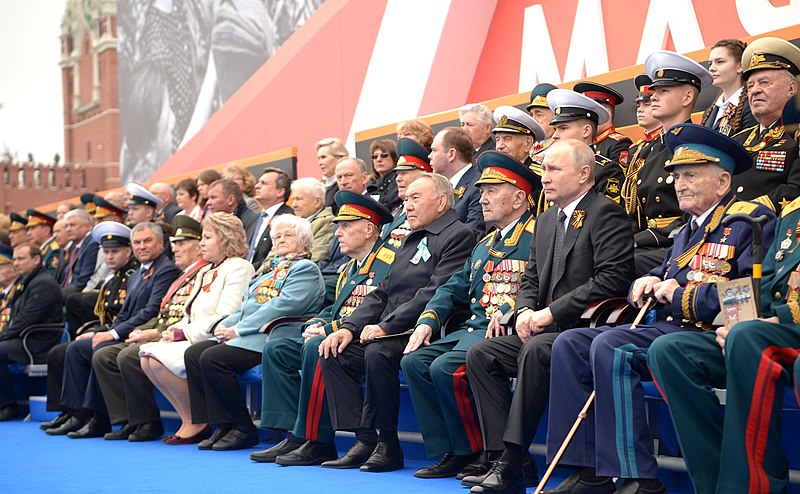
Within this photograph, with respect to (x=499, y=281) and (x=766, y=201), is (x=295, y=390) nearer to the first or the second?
(x=499, y=281)

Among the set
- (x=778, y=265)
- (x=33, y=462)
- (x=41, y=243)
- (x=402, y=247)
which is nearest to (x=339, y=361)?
(x=402, y=247)

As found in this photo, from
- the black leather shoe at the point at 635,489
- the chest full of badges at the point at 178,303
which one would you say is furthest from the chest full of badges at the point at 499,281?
the chest full of badges at the point at 178,303

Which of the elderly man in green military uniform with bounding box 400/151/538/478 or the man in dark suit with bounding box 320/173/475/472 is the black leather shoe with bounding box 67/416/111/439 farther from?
the elderly man in green military uniform with bounding box 400/151/538/478

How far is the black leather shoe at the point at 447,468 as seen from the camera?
15.3 feet

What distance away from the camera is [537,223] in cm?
469

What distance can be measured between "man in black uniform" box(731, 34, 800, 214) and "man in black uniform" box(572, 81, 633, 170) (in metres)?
0.82

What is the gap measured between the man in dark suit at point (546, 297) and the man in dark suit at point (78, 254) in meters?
5.38

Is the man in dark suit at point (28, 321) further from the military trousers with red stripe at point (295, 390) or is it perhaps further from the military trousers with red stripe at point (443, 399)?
the military trousers with red stripe at point (443, 399)

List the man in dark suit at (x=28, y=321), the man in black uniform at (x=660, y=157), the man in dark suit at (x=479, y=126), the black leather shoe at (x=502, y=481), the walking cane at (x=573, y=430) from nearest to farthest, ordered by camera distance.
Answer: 1. the walking cane at (x=573, y=430)
2. the black leather shoe at (x=502, y=481)
3. the man in black uniform at (x=660, y=157)
4. the man in dark suit at (x=479, y=126)
5. the man in dark suit at (x=28, y=321)

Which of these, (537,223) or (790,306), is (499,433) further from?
(790,306)

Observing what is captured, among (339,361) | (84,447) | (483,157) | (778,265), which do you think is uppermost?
(483,157)

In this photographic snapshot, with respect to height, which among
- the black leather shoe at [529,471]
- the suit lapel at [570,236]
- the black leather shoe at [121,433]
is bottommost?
the black leather shoe at [121,433]

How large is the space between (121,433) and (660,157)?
384 centimetres

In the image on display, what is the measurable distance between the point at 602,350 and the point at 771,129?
129cm
